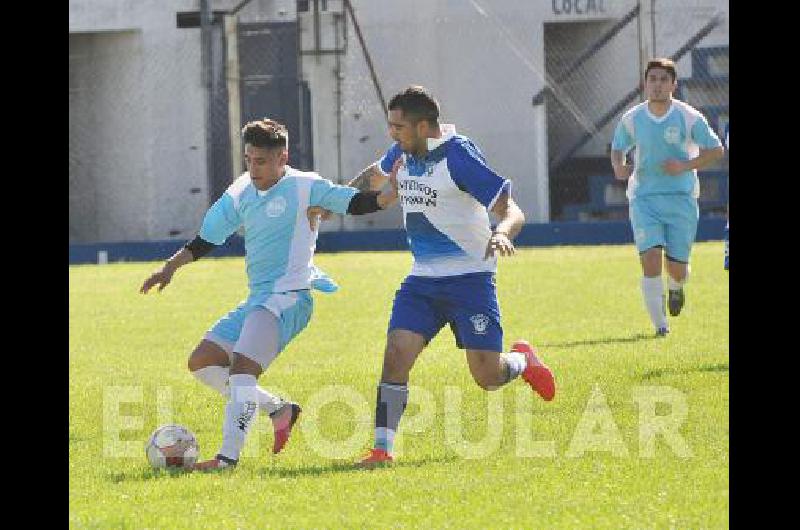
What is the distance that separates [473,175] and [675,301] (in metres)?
6.39

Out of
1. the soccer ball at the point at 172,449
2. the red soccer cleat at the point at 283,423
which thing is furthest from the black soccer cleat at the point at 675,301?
the soccer ball at the point at 172,449

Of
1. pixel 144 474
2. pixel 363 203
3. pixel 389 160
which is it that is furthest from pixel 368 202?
pixel 144 474

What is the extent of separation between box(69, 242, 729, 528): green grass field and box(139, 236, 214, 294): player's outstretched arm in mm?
871

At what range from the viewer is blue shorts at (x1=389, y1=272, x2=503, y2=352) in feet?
29.8

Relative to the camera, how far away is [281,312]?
9141mm

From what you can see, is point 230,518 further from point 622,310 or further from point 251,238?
point 622,310

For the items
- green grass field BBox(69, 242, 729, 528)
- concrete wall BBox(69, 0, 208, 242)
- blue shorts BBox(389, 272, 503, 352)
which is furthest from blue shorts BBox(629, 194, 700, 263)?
concrete wall BBox(69, 0, 208, 242)

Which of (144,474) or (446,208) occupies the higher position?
(446,208)

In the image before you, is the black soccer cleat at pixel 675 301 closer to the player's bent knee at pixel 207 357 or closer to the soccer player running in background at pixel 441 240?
the soccer player running in background at pixel 441 240

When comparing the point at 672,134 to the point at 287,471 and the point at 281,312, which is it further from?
the point at 287,471

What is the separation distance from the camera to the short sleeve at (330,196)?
9.25m

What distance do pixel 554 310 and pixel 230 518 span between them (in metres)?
10.9
